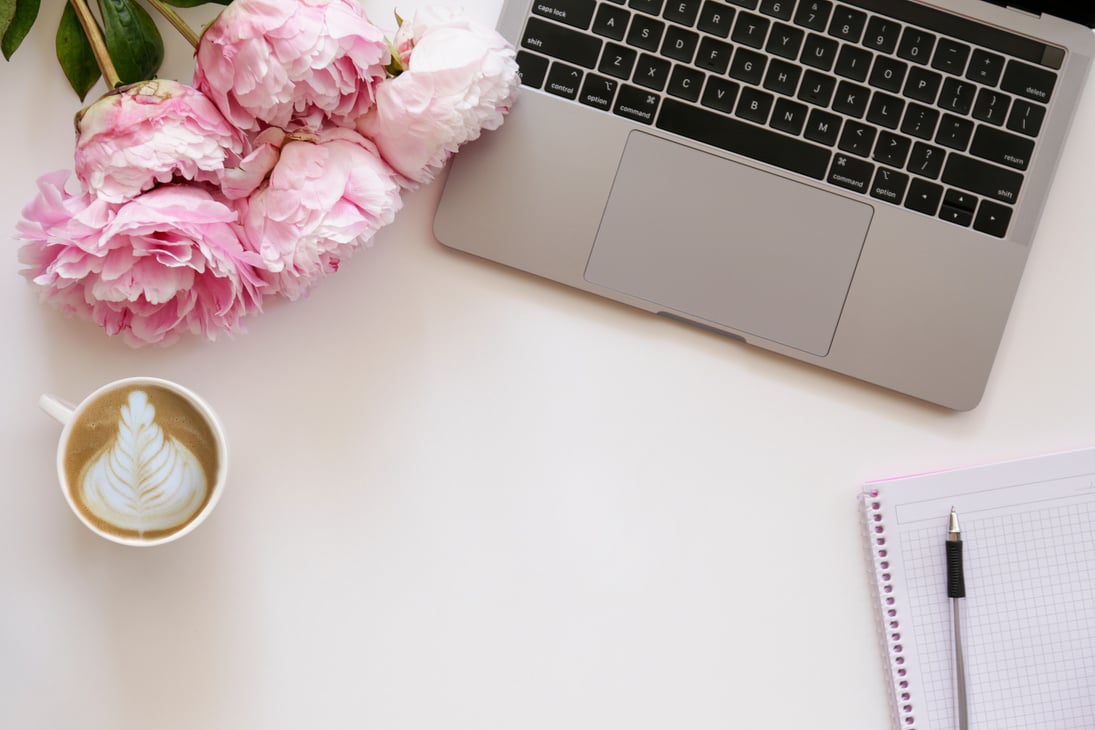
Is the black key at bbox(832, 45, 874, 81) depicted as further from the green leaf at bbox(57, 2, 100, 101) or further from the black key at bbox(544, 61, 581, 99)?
the green leaf at bbox(57, 2, 100, 101)

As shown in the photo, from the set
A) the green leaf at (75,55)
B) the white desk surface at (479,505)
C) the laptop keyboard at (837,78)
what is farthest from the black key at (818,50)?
the green leaf at (75,55)

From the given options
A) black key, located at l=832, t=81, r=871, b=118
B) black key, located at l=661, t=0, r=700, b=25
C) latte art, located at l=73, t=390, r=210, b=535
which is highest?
black key, located at l=661, t=0, r=700, b=25

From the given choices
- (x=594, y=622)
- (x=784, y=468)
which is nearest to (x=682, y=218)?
(x=784, y=468)

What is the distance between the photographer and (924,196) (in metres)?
0.70

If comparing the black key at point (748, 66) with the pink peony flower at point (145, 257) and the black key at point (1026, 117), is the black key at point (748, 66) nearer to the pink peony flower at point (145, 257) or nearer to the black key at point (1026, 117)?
the black key at point (1026, 117)

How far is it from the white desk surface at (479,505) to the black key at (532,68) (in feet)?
0.24

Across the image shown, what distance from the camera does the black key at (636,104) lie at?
2.29 ft

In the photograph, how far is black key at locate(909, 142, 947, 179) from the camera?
2.28ft

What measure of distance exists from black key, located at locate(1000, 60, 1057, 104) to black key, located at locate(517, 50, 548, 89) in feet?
1.18

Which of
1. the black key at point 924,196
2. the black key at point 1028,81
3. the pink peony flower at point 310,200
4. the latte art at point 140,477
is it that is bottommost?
the latte art at point 140,477

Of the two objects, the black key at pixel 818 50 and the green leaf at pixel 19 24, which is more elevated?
the black key at pixel 818 50

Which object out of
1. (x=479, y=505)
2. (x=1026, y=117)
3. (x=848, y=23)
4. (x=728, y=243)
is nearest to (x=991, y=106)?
(x=1026, y=117)

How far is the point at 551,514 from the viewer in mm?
732

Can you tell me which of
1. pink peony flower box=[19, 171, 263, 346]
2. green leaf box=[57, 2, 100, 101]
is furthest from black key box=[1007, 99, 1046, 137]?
green leaf box=[57, 2, 100, 101]
